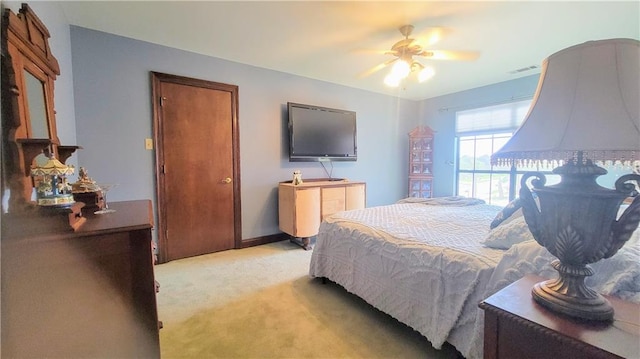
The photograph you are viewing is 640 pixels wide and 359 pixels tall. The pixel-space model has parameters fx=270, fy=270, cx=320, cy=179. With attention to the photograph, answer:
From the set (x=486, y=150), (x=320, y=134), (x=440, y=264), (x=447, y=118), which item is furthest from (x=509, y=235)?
(x=447, y=118)

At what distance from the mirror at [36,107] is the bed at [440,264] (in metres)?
1.86

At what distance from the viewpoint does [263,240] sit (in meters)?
3.53

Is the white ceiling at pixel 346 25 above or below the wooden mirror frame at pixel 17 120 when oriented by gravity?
A: above

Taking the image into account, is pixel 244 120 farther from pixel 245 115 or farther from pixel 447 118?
pixel 447 118

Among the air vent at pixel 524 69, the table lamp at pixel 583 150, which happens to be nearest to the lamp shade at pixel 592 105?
the table lamp at pixel 583 150

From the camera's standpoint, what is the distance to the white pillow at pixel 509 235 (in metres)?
1.40

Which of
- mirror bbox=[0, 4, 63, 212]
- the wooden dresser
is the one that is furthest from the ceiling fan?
mirror bbox=[0, 4, 63, 212]

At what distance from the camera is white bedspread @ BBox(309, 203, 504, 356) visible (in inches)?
52.4

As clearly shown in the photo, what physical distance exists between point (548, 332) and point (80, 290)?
60.9 inches

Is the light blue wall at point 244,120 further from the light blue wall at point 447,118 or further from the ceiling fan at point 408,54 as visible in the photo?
the ceiling fan at point 408,54

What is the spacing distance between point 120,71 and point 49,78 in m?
1.27

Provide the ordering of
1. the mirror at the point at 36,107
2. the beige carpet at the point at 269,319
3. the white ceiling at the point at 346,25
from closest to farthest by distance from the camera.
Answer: the mirror at the point at 36,107 → the beige carpet at the point at 269,319 → the white ceiling at the point at 346,25

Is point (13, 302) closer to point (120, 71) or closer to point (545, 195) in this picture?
point (545, 195)

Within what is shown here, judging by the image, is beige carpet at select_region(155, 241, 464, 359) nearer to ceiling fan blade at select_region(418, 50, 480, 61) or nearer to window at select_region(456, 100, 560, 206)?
ceiling fan blade at select_region(418, 50, 480, 61)
